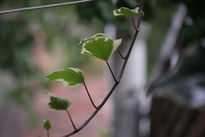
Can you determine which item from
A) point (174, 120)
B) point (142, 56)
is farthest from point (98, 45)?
point (142, 56)

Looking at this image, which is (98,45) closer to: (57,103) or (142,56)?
(57,103)

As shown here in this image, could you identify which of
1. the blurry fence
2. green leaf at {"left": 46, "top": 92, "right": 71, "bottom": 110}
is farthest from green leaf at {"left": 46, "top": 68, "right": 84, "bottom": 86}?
the blurry fence

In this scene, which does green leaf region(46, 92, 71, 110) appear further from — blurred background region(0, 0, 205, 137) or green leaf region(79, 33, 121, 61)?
blurred background region(0, 0, 205, 137)

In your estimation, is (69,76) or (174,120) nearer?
(69,76)

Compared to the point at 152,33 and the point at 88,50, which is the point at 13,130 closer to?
the point at 152,33

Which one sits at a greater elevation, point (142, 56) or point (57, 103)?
point (57, 103)

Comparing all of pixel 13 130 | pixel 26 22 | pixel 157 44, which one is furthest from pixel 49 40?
pixel 13 130
